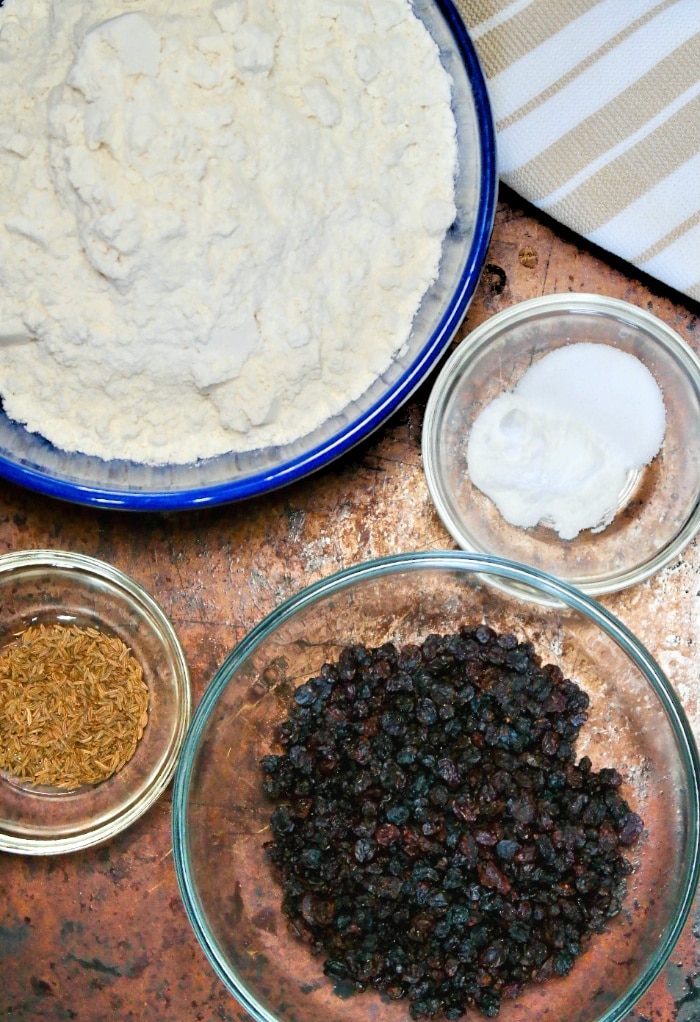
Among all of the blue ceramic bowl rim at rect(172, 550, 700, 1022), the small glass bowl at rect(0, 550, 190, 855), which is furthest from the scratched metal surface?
the blue ceramic bowl rim at rect(172, 550, 700, 1022)

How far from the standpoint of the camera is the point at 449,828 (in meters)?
1.30

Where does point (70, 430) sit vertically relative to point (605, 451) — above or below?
below

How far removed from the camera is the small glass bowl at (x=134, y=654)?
1.52m

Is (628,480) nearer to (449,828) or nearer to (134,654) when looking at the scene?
(449,828)

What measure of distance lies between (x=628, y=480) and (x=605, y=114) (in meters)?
0.56

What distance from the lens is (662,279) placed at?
1487mm

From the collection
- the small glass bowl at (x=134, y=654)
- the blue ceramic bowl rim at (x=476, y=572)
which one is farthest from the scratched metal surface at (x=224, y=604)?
the blue ceramic bowl rim at (x=476, y=572)

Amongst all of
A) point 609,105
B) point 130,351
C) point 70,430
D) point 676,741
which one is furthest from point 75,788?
point 609,105

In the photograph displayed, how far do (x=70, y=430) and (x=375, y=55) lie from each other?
0.65 metres

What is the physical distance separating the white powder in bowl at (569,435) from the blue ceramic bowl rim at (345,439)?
0.19 metres

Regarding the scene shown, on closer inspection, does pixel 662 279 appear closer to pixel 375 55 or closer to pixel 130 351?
pixel 375 55

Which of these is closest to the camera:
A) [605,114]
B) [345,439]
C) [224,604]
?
[345,439]

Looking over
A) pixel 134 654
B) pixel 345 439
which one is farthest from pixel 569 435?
pixel 134 654

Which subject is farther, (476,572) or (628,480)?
(628,480)
